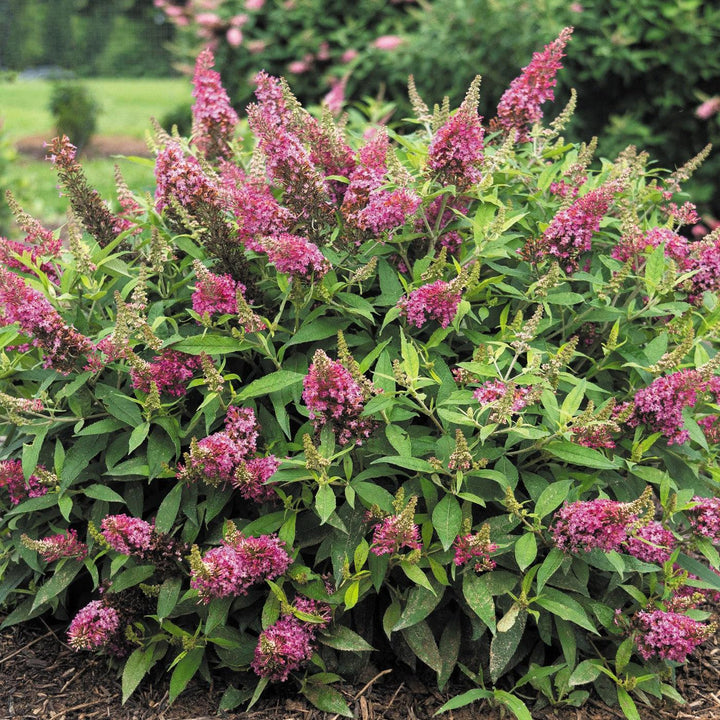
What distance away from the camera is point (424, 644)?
2773mm

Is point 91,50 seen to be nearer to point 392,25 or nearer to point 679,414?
point 392,25

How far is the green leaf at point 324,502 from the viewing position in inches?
97.2

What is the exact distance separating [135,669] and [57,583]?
1.32 ft

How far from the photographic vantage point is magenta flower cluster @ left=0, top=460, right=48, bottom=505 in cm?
297

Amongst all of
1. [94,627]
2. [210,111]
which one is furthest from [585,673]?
[210,111]

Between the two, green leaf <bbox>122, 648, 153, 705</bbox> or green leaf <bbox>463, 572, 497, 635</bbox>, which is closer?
green leaf <bbox>463, 572, 497, 635</bbox>

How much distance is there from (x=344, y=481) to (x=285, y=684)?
2.50 feet

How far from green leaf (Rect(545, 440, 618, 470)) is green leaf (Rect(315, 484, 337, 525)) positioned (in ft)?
2.31

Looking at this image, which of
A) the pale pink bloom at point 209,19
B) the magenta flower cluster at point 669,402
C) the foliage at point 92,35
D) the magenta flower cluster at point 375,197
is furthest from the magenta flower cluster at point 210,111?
the foliage at point 92,35

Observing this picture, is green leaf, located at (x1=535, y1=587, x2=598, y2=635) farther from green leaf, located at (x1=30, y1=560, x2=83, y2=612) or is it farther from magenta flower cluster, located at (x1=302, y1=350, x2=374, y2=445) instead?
green leaf, located at (x1=30, y1=560, x2=83, y2=612)

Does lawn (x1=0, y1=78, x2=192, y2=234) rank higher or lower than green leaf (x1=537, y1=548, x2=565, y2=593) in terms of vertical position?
lower

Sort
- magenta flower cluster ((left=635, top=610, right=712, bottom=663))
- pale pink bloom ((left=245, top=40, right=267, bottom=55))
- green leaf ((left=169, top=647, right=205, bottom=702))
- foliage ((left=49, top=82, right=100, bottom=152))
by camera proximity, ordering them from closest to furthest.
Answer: magenta flower cluster ((left=635, top=610, right=712, bottom=663))
green leaf ((left=169, top=647, right=205, bottom=702))
pale pink bloom ((left=245, top=40, right=267, bottom=55))
foliage ((left=49, top=82, right=100, bottom=152))

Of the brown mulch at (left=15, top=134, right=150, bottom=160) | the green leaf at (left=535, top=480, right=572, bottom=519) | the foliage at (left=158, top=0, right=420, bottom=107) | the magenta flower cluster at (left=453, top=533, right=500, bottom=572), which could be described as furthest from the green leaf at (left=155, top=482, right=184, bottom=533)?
the brown mulch at (left=15, top=134, right=150, bottom=160)

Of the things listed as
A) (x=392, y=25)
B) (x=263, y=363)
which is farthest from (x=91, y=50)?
(x=263, y=363)
